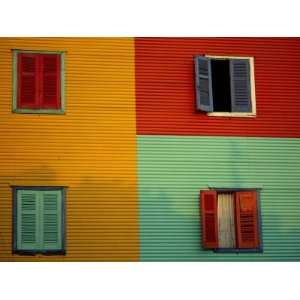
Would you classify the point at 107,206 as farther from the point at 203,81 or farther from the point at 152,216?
the point at 203,81

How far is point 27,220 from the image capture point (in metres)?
12.7

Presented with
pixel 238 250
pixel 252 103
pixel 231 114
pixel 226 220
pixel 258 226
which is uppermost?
pixel 252 103

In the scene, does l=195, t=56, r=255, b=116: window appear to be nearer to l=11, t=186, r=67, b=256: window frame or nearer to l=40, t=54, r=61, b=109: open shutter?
l=40, t=54, r=61, b=109: open shutter

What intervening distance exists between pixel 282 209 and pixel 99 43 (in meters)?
5.12

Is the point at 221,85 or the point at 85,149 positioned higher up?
the point at 221,85

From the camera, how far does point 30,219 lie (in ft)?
41.8

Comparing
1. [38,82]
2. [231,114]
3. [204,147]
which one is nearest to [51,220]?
[38,82]

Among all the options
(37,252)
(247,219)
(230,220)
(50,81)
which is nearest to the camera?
(37,252)

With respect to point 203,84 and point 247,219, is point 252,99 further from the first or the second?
point 247,219

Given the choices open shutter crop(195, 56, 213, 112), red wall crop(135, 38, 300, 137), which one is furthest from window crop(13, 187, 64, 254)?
open shutter crop(195, 56, 213, 112)

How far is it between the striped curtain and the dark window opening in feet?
6.29

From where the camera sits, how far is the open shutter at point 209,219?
12953mm

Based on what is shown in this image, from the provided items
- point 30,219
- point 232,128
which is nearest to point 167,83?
point 232,128

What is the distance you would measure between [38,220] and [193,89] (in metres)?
4.16
